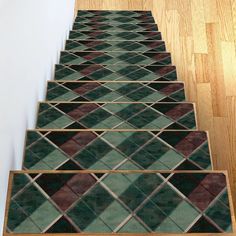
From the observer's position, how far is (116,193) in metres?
1.15

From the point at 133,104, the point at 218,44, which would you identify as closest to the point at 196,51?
the point at 218,44

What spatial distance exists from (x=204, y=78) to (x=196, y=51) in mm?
303

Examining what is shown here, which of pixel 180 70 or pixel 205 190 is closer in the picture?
pixel 205 190

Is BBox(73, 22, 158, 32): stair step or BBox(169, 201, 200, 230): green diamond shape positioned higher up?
BBox(73, 22, 158, 32): stair step

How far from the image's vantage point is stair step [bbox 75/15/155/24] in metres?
3.45

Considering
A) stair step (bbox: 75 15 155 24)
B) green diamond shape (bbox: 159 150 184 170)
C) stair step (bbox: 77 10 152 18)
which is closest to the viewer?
green diamond shape (bbox: 159 150 184 170)

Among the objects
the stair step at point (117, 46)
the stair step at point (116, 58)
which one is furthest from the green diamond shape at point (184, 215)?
the stair step at point (117, 46)

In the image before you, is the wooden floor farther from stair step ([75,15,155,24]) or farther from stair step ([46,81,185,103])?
stair step ([46,81,185,103])

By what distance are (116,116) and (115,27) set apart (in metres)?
1.71

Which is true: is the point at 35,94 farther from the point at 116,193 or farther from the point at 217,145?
the point at 217,145

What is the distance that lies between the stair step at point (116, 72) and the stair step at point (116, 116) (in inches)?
20.2

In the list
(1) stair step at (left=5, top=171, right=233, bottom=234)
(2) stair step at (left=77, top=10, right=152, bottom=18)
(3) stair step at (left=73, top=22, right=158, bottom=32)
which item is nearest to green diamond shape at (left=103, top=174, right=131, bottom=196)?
(1) stair step at (left=5, top=171, right=233, bottom=234)

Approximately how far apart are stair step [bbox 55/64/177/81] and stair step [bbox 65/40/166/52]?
1.37ft

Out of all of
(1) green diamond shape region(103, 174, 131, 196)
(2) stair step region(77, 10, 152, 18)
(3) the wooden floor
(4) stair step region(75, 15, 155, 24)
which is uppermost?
(2) stair step region(77, 10, 152, 18)
